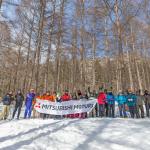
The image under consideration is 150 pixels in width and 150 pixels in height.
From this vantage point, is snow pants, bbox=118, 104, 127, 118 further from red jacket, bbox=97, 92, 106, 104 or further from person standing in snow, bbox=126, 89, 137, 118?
red jacket, bbox=97, 92, 106, 104

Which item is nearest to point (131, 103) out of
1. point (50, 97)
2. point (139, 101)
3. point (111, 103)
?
point (139, 101)

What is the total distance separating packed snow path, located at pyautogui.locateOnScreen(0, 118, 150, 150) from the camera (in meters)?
9.45

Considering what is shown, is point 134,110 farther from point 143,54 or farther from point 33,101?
point 143,54

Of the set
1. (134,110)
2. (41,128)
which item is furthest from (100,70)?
(41,128)

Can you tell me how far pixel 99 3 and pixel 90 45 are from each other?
9232 mm

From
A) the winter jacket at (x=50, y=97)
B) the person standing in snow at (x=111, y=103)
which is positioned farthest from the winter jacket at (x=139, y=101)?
the winter jacket at (x=50, y=97)

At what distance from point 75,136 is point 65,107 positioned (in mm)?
5330

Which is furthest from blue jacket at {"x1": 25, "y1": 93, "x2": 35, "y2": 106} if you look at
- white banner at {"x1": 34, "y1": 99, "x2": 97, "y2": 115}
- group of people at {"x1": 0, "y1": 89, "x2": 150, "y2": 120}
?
white banner at {"x1": 34, "y1": 99, "x2": 97, "y2": 115}

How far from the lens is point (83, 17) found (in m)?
25.1

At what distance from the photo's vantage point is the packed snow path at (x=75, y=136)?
9445 mm

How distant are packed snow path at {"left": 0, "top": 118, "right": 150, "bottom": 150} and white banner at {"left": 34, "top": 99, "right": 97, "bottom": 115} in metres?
2.22

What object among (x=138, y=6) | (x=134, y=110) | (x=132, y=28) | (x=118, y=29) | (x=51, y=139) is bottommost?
(x=51, y=139)

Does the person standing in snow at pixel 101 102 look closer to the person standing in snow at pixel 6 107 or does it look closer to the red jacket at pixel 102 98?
the red jacket at pixel 102 98

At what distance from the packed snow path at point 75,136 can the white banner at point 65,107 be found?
2.22m
